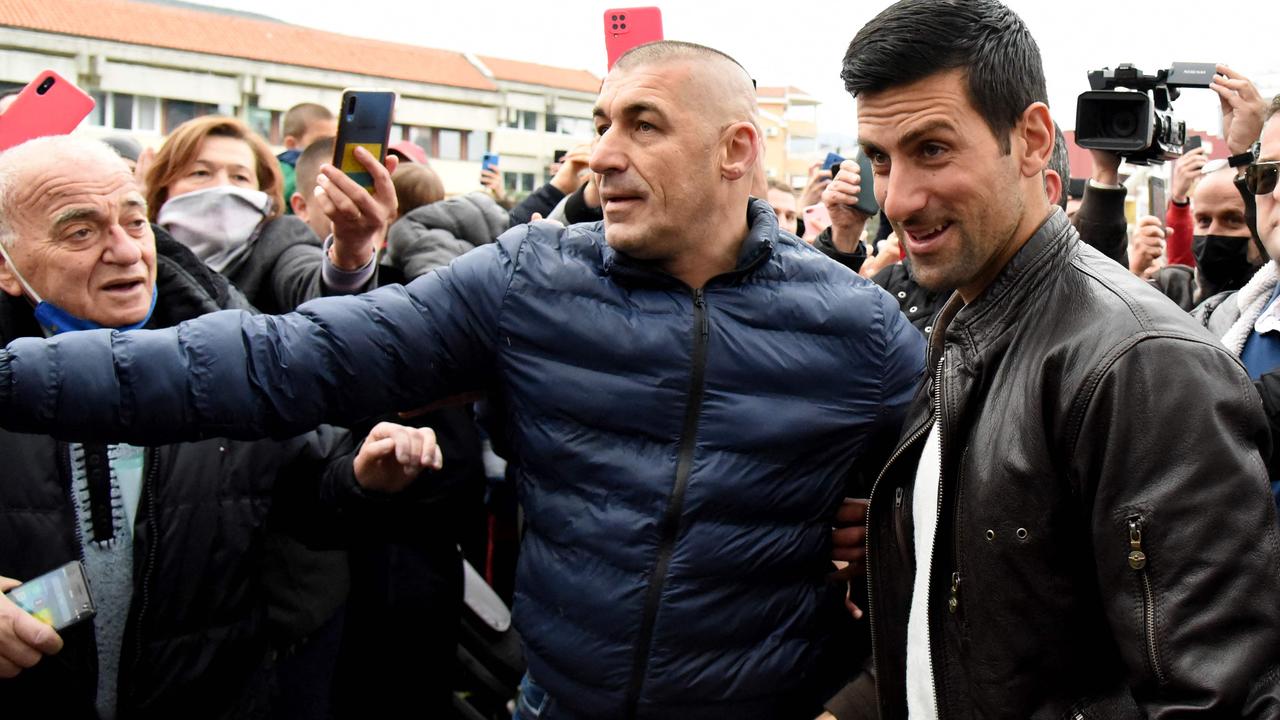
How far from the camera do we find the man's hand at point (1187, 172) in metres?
5.55

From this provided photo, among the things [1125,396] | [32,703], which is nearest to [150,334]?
[32,703]

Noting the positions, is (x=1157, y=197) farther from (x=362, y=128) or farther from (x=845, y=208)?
(x=362, y=128)

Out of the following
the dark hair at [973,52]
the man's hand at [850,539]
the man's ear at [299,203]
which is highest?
the dark hair at [973,52]

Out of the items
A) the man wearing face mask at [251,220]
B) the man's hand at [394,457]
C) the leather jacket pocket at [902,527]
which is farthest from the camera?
the man wearing face mask at [251,220]

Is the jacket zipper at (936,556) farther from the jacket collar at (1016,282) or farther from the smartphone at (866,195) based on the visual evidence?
the smartphone at (866,195)

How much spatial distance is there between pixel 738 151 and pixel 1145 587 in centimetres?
143

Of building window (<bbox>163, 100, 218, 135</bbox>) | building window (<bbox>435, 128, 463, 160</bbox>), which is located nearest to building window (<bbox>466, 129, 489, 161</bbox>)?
building window (<bbox>435, 128, 463, 160</bbox>)

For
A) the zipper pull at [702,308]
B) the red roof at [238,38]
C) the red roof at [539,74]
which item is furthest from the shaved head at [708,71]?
the red roof at [539,74]

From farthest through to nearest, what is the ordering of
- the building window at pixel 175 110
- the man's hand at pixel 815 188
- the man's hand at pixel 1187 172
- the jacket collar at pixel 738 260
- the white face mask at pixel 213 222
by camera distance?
the building window at pixel 175 110, the man's hand at pixel 815 188, the man's hand at pixel 1187 172, the white face mask at pixel 213 222, the jacket collar at pixel 738 260

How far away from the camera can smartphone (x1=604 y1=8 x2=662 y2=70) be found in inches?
126

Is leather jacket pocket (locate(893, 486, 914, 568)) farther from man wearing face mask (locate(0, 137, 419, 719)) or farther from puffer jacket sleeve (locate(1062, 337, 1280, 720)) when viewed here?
man wearing face mask (locate(0, 137, 419, 719))

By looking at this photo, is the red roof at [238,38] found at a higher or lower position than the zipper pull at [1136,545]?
higher

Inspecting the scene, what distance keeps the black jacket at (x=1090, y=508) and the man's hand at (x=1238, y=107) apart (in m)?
2.36

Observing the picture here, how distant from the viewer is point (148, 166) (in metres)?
4.12
